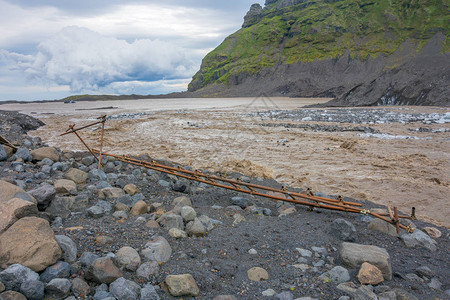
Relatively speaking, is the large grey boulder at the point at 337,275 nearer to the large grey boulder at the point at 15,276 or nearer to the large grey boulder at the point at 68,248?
the large grey boulder at the point at 68,248

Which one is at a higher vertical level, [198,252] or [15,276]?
[15,276]

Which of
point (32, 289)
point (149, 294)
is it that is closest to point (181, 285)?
point (149, 294)

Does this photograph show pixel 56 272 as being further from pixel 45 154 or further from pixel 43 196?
pixel 45 154

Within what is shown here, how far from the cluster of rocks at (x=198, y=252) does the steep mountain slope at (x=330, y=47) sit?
69.0 metres

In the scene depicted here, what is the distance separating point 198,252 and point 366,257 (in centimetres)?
186

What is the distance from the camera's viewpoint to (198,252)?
339cm

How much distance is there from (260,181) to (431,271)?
4.68 metres

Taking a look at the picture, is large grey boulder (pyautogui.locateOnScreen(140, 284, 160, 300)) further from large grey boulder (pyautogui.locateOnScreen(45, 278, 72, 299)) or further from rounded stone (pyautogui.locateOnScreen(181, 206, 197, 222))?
rounded stone (pyautogui.locateOnScreen(181, 206, 197, 222))

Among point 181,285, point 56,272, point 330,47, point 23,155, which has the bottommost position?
point 181,285

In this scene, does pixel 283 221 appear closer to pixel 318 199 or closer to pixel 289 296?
pixel 318 199

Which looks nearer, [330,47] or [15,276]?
[15,276]

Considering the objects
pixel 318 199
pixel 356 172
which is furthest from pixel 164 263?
pixel 356 172

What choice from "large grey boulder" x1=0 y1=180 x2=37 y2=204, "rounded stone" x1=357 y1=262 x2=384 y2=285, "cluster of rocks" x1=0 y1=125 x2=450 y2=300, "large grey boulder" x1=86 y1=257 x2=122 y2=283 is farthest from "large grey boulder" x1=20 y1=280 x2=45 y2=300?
"rounded stone" x1=357 y1=262 x2=384 y2=285

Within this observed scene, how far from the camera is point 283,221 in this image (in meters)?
4.39
